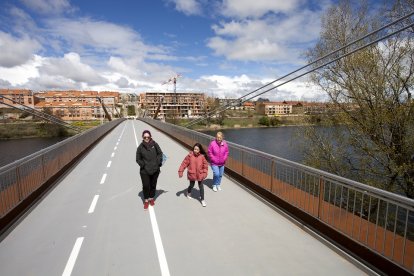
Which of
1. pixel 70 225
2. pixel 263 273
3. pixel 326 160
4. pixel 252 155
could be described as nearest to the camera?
pixel 263 273

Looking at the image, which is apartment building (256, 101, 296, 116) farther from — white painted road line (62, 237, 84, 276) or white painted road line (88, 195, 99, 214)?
white painted road line (62, 237, 84, 276)

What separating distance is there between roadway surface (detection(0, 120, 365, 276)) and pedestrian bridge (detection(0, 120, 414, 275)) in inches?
0.7

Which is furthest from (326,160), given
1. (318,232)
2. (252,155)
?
(318,232)

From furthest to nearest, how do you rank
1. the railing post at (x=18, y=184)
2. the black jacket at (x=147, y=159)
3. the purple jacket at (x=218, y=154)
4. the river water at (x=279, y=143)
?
the river water at (x=279, y=143) → the purple jacket at (x=218, y=154) → the black jacket at (x=147, y=159) → the railing post at (x=18, y=184)

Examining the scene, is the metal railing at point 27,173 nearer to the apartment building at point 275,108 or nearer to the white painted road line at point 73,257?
the white painted road line at point 73,257

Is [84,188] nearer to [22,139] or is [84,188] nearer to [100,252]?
[100,252]

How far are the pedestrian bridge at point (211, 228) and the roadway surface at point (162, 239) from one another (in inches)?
0.7

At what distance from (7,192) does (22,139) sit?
7949 cm

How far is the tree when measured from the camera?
1290 cm

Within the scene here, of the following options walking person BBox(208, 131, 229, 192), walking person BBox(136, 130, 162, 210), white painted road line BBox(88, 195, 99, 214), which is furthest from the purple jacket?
white painted road line BBox(88, 195, 99, 214)

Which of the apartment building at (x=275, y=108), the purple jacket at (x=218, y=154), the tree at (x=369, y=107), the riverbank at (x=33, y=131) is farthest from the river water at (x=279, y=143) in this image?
the apartment building at (x=275, y=108)

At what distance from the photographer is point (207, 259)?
4.24 m

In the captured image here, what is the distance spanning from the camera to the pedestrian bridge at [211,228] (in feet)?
13.1

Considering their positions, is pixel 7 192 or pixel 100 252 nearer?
pixel 100 252
